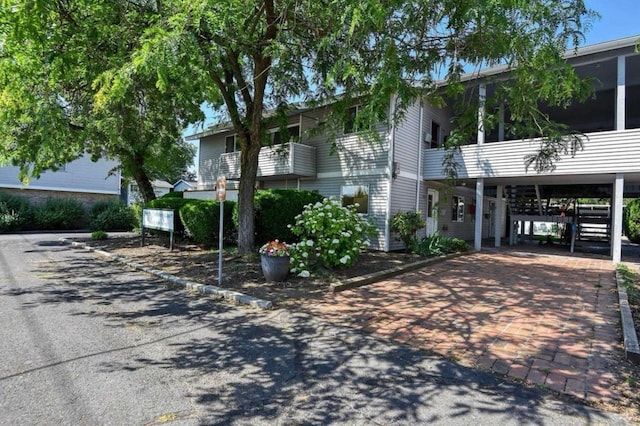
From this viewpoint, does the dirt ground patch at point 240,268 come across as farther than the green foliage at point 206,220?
No

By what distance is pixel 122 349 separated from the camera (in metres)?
4.02

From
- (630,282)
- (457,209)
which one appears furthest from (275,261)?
(457,209)

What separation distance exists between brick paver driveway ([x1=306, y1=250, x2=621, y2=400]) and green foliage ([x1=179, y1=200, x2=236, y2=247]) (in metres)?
6.36

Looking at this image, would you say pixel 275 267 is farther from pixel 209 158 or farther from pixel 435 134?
pixel 209 158

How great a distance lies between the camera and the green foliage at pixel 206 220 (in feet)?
38.1

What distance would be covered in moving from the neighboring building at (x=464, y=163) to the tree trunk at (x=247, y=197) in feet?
9.64

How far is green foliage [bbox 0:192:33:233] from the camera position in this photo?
1880cm

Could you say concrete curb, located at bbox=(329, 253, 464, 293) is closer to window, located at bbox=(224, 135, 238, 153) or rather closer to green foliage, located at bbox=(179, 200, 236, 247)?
green foliage, located at bbox=(179, 200, 236, 247)

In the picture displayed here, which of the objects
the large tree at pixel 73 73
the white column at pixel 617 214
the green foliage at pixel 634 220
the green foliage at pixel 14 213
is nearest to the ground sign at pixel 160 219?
the large tree at pixel 73 73

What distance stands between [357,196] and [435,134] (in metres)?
5.03

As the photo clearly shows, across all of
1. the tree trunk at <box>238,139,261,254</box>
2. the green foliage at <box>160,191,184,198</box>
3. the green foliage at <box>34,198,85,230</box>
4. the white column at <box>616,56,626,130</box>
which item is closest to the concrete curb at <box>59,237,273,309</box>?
the tree trunk at <box>238,139,261,254</box>

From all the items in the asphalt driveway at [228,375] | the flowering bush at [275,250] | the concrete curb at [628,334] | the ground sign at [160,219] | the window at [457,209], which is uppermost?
the window at [457,209]

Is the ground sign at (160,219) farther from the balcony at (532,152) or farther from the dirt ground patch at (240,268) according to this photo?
the balcony at (532,152)

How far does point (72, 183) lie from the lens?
2377 cm
